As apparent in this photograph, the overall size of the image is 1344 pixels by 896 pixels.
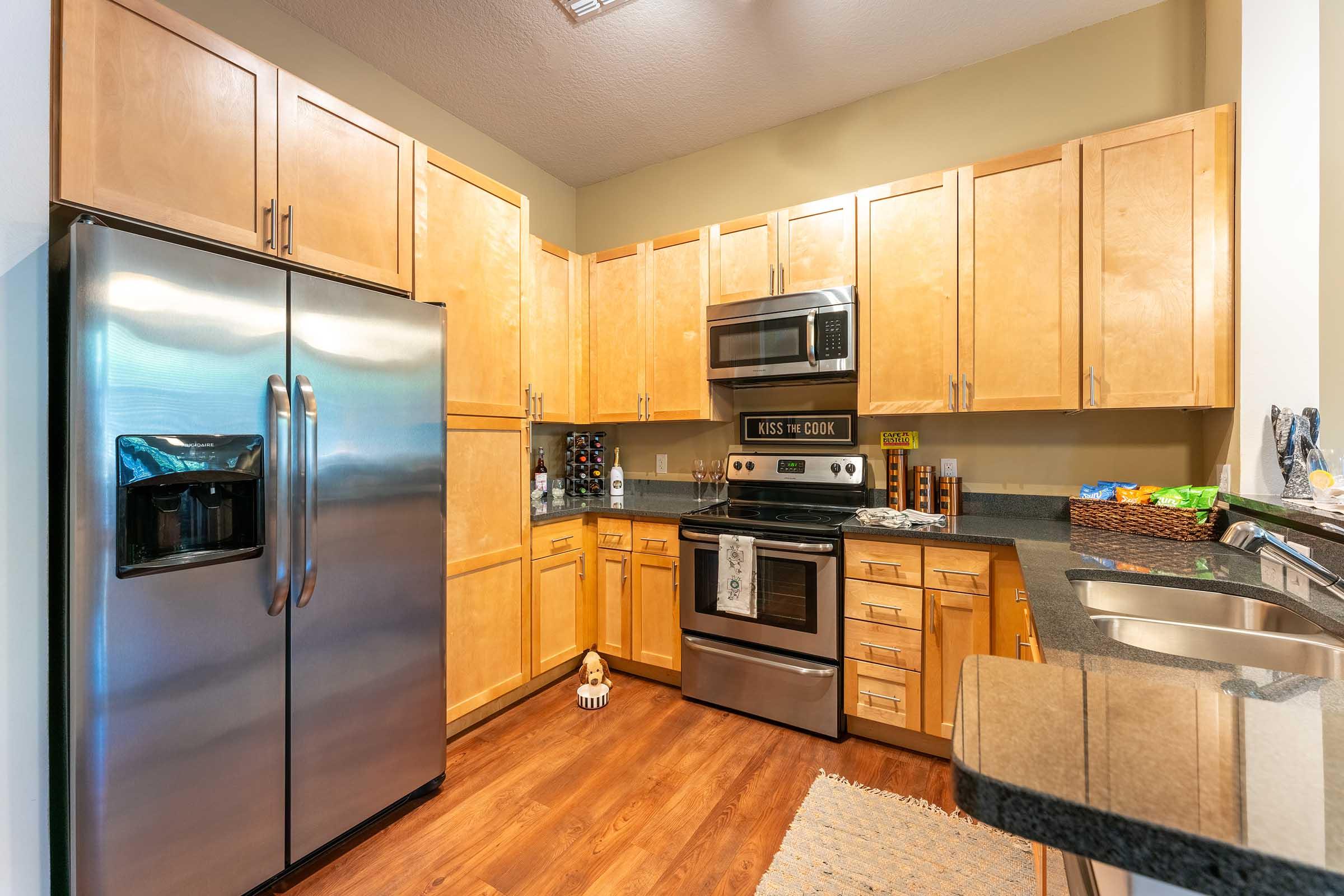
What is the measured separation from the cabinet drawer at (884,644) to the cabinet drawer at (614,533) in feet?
3.80

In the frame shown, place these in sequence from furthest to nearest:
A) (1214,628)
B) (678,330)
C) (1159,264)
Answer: (678,330) → (1159,264) → (1214,628)

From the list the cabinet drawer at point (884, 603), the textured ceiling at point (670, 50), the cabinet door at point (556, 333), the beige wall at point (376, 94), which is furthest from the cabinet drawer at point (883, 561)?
the beige wall at point (376, 94)

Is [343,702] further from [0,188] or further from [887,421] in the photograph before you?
[887,421]

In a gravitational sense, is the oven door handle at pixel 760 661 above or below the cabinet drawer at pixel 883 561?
below

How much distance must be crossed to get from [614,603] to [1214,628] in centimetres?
239

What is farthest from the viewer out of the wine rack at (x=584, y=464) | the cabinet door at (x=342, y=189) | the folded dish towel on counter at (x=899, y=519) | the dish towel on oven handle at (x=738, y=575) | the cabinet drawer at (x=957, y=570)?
the wine rack at (x=584, y=464)

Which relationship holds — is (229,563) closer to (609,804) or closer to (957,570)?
(609,804)

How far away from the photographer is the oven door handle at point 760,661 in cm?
239

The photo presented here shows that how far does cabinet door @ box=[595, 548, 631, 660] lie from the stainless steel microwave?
43.0 inches

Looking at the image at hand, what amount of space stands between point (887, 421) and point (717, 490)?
1.02 m

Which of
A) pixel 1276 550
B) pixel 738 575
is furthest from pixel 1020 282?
pixel 738 575

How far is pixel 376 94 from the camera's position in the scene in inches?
104

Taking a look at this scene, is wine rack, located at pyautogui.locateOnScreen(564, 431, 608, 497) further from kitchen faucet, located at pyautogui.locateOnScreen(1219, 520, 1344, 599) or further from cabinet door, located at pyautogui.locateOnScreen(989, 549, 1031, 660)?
kitchen faucet, located at pyautogui.locateOnScreen(1219, 520, 1344, 599)

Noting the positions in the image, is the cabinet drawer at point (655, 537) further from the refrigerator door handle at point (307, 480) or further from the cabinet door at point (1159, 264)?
the cabinet door at point (1159, 264)
